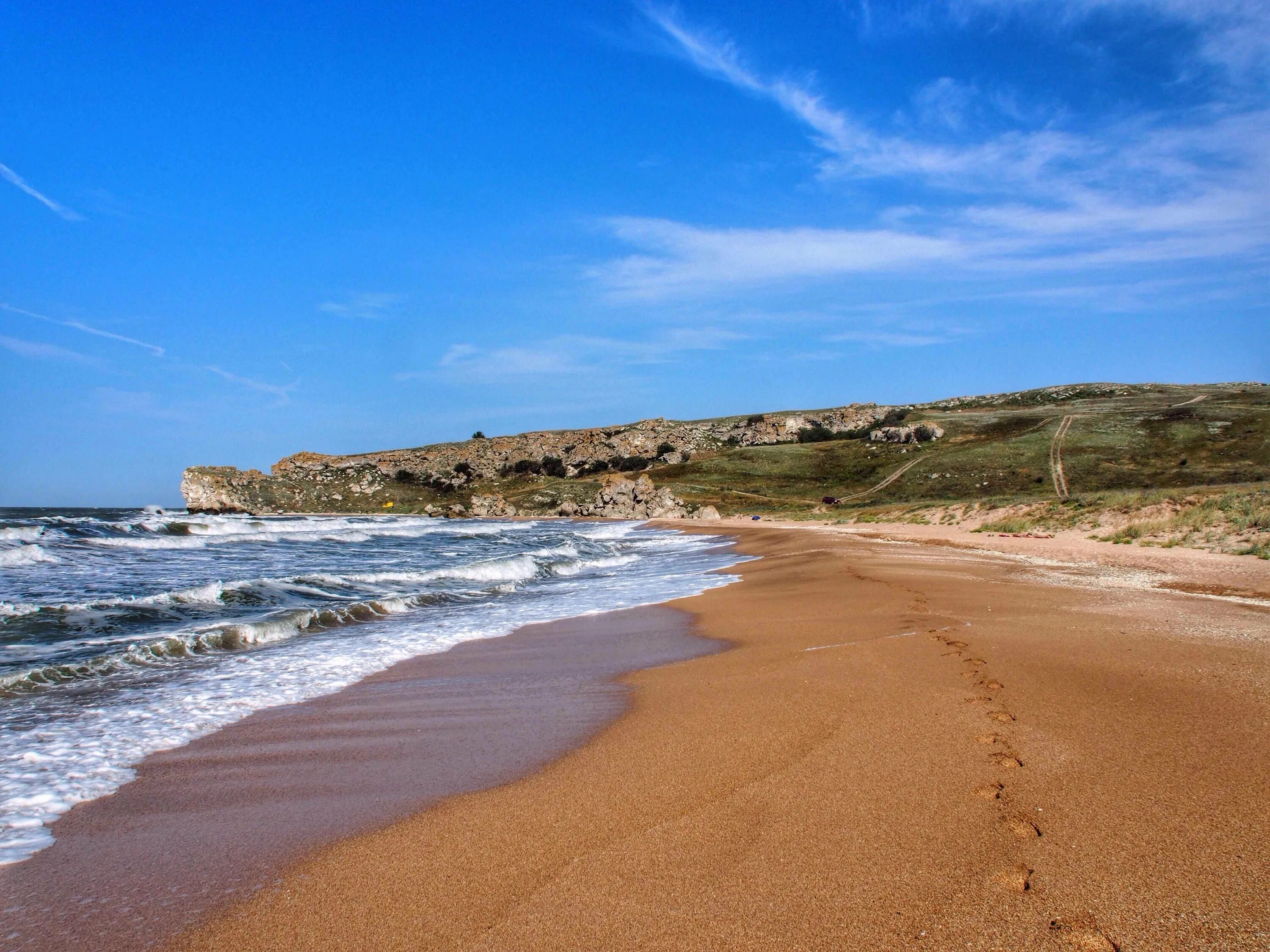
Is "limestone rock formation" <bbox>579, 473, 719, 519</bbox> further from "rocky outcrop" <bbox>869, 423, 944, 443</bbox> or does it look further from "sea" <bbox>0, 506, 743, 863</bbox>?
"sea" <bbox>0, 506, 743, 863</bbox>

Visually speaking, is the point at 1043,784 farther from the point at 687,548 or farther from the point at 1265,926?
the point at 687,548

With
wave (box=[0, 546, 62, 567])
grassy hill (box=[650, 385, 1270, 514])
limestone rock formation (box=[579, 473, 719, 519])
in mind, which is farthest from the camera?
limestone rock formation (box=[579, 473, 719, 519])

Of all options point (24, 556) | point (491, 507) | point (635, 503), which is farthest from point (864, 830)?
point (491, 507)

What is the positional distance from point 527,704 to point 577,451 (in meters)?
91.6

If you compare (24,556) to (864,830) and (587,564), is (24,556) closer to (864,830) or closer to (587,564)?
(587,564)

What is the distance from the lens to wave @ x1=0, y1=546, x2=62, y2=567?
55.4ft

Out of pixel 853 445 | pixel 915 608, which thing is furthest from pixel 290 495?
pixel 915 608

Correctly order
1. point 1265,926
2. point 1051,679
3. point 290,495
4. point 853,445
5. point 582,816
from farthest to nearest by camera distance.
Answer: point 290,495 < point 853,445 < point 1051,679 < point 582,816 < point 1265,926

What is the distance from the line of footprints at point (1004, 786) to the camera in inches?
89.0

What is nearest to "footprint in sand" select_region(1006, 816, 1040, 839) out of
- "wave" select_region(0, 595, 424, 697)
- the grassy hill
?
"wave" select_region(0, 595, 424, 697)

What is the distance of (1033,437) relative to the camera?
2606 inches

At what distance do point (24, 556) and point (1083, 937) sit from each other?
2272 centimetres

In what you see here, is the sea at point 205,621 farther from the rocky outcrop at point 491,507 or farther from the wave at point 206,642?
the rocky outcrop at point 491,507

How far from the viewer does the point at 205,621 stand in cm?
1023
